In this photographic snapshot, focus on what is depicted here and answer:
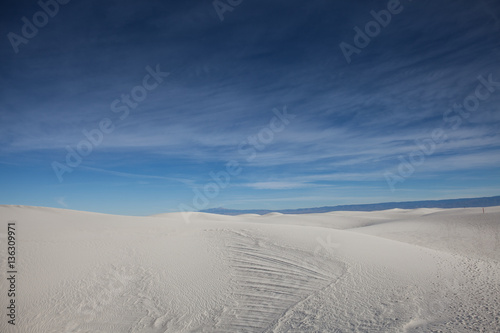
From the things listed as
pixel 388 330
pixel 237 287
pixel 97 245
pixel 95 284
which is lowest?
pixel 388 330

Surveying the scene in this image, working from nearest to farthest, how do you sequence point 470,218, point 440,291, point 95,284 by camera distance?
point 440,291 < point 95,284 < point 470,218

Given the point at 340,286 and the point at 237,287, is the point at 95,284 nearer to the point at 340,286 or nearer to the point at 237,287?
the point at 237,287

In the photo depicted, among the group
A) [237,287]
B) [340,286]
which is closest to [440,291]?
[340,286]

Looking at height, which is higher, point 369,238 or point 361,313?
point 369,238

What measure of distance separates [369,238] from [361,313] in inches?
289

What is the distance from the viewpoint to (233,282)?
28.5 feet

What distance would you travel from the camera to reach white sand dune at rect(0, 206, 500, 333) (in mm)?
6711

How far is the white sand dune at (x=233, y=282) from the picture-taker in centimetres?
671

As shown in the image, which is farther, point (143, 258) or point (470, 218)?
point (470, 218)

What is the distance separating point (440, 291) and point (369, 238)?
5.68 meters

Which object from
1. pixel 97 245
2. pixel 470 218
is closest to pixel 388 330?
pixel 97 245

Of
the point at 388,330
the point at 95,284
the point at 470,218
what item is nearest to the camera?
the point at 388,330

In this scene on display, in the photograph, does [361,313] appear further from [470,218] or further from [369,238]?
[470,218]

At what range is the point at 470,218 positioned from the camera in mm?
22953
